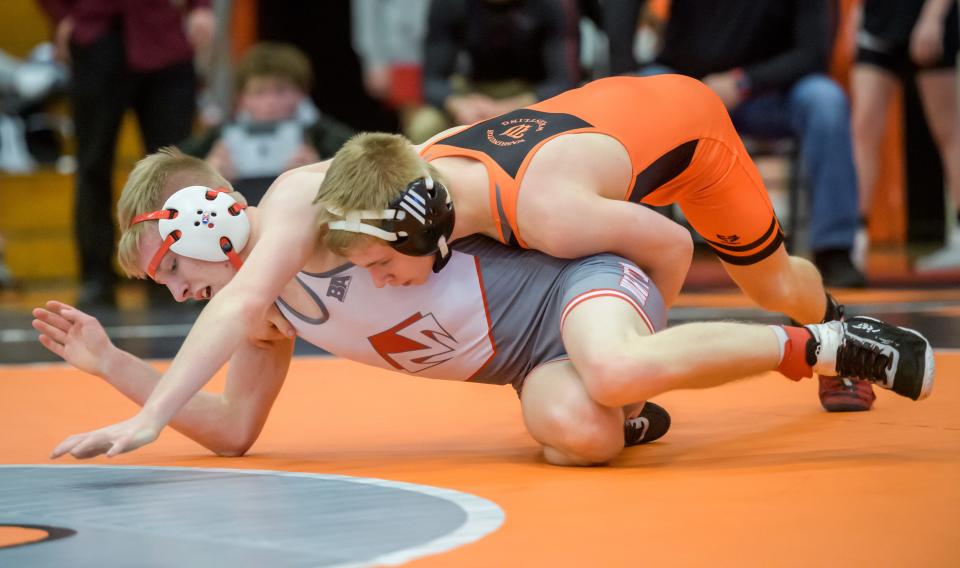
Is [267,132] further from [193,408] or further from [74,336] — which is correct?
[74,336]

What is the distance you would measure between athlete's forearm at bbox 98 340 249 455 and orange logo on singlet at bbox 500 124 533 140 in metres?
0.93

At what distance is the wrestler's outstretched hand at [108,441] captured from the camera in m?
2.78

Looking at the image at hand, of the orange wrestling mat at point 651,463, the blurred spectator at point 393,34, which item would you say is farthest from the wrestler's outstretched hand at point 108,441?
the blurred spectator at point 393,34

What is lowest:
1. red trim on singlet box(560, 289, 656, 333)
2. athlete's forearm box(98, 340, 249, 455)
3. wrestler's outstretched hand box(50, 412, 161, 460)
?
athlete's forearm box(98, 340, 249, 455)

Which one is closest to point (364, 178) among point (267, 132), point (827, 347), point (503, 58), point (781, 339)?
point (781, 339)

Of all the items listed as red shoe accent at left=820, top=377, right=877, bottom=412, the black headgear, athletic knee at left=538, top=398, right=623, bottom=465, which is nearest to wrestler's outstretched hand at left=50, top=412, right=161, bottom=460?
the black headgear

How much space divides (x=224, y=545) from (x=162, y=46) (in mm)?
5115

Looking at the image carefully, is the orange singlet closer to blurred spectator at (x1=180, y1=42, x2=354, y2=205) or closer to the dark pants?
blurred spectator at (x1=180, y1=42, x2=354, y2=205)

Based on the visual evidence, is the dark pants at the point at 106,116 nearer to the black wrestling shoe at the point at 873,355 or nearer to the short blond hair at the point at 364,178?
the short blond hair at the point at 364,178

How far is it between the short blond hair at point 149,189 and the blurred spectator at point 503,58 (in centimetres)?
390

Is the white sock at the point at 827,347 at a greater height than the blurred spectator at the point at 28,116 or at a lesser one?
greater

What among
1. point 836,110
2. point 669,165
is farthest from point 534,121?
point 836,110

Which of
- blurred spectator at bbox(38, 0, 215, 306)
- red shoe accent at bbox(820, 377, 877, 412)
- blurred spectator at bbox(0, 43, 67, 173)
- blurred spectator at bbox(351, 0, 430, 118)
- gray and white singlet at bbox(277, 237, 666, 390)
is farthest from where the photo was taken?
blurred spectator at bbox(0, 43, 67, 173)

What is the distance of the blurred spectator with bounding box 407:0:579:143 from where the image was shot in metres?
7.27
